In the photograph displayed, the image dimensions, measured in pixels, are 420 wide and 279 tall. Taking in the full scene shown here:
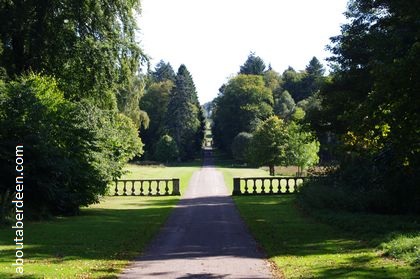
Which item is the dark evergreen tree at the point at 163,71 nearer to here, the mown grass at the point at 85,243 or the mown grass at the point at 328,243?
the mown grass at the point at 85,243

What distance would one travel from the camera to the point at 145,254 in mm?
11898

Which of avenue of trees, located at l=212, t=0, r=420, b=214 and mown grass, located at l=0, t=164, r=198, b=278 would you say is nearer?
mown grass, located at l=0, t=164, r=198, b=278

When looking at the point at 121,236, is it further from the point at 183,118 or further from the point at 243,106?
the point at 183,118

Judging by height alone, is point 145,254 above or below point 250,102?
below

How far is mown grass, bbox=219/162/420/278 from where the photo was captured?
9.66 metres

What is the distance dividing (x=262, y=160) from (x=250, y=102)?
159 feet

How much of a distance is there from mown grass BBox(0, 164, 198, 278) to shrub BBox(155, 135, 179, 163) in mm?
80973

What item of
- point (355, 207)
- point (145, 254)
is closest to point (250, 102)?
point (355, 207)

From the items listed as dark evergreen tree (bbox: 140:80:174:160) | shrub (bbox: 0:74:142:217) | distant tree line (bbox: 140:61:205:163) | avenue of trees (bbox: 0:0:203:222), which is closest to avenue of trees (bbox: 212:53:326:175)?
distant tree line (bbox: 140:61:205:163)

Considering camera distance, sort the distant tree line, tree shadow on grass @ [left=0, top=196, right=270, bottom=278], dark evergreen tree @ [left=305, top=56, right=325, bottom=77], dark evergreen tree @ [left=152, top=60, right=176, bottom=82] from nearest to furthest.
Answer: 1. tree shadow on grass @ [left=0, top=196, right=270, bottom=278]
2. the distant tree line
3. dark evergreen tree @ [left=305, top=56, right=325, bottom=77]
4. dark evergreen tree @ [left=152, top=60, right=176, bottom=82]

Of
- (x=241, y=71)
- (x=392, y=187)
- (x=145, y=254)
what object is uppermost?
(x=241, y=71)

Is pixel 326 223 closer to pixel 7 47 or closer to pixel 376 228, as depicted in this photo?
pixel 376 228

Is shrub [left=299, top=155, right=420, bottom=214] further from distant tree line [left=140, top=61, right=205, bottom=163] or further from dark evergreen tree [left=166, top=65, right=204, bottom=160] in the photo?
dark evergreen tree [left=166, top=65, right=204, bottom=160]

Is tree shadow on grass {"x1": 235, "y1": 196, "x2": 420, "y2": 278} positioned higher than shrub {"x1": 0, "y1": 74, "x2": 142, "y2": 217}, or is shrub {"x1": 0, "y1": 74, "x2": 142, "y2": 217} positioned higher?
shrub {"x1": 0, "y1": 74, "x2": 142, "y2": 217}
